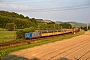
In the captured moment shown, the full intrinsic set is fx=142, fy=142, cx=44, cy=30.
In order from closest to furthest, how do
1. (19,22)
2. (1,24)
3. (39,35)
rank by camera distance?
(39,35), (1,24), (19,22)

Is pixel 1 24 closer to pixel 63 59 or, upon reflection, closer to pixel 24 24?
pixel 24 24

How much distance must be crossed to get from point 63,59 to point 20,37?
56.5ft

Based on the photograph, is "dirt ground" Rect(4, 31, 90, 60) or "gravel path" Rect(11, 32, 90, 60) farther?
"gravel path" Rect(11, 32, 90, 60)

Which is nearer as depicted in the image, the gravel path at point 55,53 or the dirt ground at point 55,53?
the dirt ground at point 55,53

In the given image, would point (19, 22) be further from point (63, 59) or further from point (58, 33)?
point (63, 59)

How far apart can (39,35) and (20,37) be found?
203 inches

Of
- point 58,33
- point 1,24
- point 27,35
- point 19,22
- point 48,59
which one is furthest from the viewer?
point 19,22

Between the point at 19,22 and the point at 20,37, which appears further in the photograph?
the point at 19,22

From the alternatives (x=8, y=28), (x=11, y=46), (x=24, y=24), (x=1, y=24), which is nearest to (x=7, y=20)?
(x=1, y=24)

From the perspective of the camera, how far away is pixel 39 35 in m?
33.6

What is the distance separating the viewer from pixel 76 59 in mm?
14719

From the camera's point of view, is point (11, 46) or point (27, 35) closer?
point (11, 46)

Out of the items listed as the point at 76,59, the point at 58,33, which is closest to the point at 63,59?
the point at 76,59

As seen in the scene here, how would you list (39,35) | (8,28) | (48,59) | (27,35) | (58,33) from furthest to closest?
(8,28)
(58,33)
(39,35)
(27,35)
(48,59)
